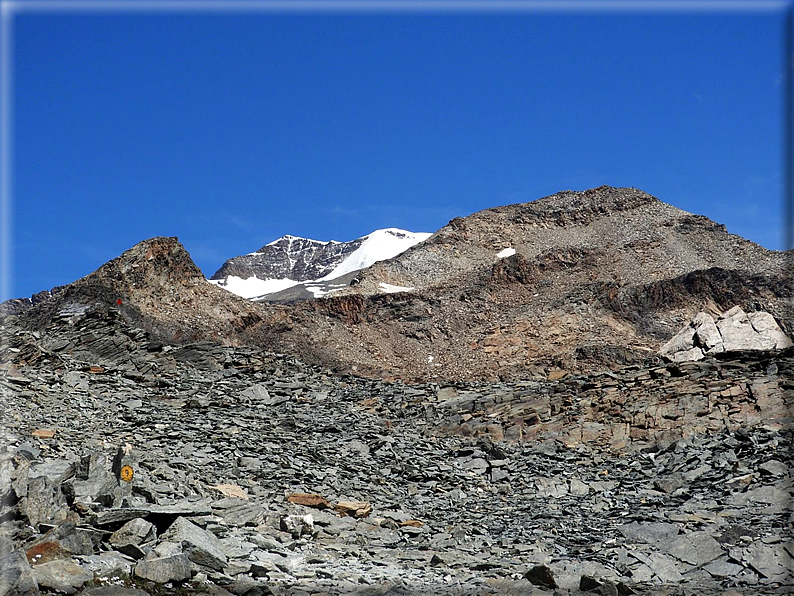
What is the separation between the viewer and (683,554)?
46.5ft

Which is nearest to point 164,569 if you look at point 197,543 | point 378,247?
point 197,543

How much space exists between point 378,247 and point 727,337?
4684 inches

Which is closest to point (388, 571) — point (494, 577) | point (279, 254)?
point (494, 577)

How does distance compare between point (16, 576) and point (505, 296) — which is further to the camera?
point (505, 296)

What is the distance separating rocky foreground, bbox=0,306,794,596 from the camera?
11.6 metres

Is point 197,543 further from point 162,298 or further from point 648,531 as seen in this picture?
point 162,298

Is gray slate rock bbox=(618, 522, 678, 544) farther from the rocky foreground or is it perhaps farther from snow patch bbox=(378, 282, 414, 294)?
snow patch bbox=(378, 282, 414, 294)

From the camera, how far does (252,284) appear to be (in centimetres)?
14125

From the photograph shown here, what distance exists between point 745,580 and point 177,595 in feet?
28.4

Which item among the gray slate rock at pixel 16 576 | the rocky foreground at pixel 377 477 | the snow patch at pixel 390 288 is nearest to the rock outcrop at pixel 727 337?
the rocky foreground at pixel 377 477

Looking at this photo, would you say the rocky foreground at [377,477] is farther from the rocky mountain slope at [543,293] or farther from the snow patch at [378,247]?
the snow patch at [378,247]

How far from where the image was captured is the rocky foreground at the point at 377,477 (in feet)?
38.0

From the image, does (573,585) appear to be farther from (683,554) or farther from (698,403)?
(698,403)

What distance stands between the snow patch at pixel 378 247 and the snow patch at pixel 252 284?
302 inches
